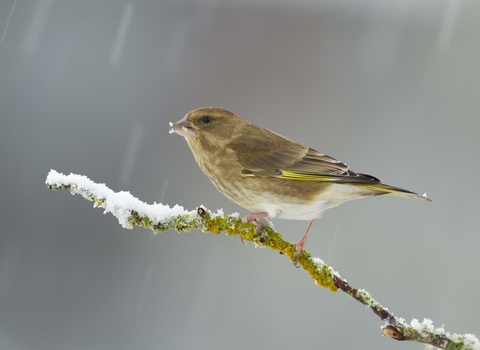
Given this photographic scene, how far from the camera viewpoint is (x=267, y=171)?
4246mm

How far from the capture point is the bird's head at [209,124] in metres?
4.37

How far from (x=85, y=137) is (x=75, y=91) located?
121 cm

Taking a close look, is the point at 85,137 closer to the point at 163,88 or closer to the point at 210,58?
the point at 163,88

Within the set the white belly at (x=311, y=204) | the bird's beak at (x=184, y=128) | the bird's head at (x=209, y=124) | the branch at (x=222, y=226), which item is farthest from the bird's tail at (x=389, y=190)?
the bird's beak at (x=184, y=128)

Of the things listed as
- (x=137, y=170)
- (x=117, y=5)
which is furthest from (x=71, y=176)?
(x=117, y=5)

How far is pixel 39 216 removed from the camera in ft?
33.1

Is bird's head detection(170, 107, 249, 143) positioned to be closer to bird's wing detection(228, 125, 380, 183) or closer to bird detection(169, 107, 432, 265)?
bird detection(169, 107, 432, 265)

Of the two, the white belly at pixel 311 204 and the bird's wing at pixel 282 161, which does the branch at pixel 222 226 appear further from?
the bird's wing at pixel 282 161

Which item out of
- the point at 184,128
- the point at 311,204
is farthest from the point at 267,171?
the point at 184,128

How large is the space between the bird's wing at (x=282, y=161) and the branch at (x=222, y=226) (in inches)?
39.6

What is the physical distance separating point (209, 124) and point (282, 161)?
2.33 ft

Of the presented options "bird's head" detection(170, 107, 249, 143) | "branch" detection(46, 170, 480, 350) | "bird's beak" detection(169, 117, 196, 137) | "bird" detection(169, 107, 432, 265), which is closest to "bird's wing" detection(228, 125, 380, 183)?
"bird" detection(169, 107, 432, 265)

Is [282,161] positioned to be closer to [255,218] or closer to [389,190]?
[255,218]

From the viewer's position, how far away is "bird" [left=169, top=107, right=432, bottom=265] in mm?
4082
